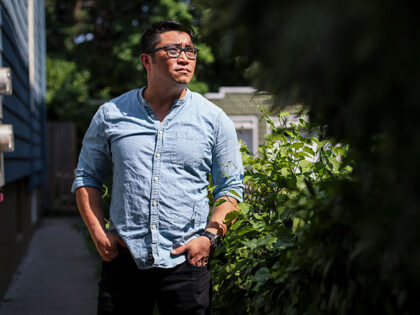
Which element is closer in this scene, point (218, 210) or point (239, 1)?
point (239, 1)

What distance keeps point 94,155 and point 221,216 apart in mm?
652

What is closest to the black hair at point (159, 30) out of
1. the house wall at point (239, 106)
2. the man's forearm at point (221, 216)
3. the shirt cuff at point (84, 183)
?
the shirt cuff at point (84, 183)

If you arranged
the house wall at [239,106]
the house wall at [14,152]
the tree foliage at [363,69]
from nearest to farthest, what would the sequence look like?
the tree foliage at [363,69] → the house wall at [14,152] → the house wall at [239,106]

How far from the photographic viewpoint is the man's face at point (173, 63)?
2533 mm

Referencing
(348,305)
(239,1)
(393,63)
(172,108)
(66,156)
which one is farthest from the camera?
(66,156)

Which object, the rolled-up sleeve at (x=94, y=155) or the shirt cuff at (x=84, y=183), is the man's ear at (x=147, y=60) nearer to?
the rolled-up sleeve at (x=94, y=155)

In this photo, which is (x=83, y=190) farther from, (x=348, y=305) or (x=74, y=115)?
(x=74, y=115)

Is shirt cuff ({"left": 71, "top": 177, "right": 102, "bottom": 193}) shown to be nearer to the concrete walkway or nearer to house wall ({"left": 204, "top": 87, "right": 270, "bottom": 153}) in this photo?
the concrete walkway

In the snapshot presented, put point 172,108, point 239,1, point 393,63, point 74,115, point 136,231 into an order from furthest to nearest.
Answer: point 74,115 < point 172,108 < point 136,231 < point 239,1 < point 393,63

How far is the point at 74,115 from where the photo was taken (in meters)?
16.1

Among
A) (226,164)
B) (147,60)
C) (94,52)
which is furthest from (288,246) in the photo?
(94,52)

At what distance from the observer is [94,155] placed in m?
2.61

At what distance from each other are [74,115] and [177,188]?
14.2 m

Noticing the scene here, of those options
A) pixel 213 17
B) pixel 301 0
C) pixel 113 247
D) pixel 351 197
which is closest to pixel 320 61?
pixel 301 0
